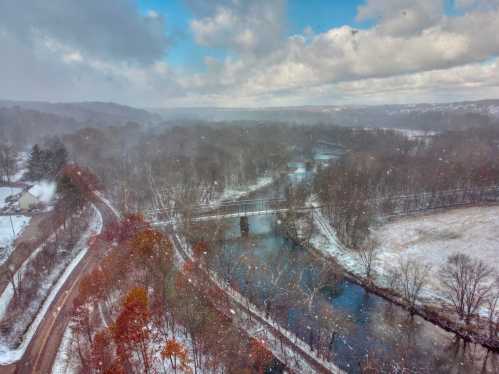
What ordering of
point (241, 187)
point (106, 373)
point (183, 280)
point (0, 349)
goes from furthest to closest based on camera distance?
point (241, 187)
point (183, 280)
point (0, 349)
point (106, 373)

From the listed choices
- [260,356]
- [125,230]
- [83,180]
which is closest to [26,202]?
[83,180]

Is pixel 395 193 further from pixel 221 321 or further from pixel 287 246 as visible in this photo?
pixel 221 321

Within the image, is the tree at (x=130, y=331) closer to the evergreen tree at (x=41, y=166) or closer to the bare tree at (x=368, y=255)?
the bare tree at (x=368, y=255)

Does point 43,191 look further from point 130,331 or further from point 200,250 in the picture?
point 130,331

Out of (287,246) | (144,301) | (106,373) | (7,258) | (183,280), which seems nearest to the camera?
(106,373)

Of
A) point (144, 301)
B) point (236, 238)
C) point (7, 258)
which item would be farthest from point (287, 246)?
point (7, 258)

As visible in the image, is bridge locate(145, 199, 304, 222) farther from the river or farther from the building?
the building
